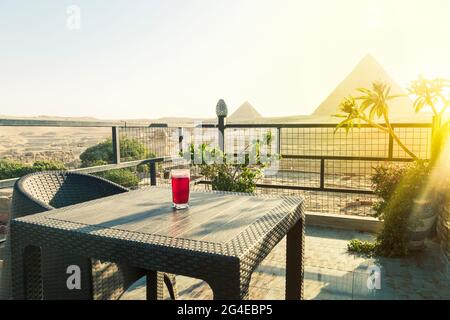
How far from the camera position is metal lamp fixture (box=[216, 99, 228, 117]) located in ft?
15.5

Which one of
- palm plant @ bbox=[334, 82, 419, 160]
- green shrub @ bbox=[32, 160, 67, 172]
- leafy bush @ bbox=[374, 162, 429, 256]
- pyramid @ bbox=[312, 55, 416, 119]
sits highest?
pyramid @ bbox=[312, 55, 416, 119]

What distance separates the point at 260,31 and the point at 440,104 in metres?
6.21

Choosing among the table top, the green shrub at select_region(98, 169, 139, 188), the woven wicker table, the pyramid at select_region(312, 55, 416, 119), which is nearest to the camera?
the woven wicker table

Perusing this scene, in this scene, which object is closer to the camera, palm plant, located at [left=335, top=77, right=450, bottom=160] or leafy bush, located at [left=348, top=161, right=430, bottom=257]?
leafy bush, located at [left=348, top=161, right=430, bottom=257]

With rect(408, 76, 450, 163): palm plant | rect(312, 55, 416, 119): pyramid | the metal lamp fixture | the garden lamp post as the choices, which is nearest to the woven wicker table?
rect(408, 76, 450, 163): palm plant

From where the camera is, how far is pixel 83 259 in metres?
1.39

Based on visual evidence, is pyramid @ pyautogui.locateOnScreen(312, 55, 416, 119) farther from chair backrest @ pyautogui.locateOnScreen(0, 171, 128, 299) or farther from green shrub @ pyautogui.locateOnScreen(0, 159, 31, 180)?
chair backrest @ pyautogui.locateOnScreen(0, 171, 128, 299)

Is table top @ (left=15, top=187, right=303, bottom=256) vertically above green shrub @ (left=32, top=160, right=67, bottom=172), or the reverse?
table top @ (left=15, top=187, right=303, bottom=256)

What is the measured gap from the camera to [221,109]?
4723 mm

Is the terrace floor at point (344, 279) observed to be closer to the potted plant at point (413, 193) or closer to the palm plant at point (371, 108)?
the potted plant at point (413, 193)

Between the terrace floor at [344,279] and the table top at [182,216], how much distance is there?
99cm

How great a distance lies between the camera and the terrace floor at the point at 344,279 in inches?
89.1

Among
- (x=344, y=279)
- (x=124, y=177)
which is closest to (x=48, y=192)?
(x=124, y=177)
